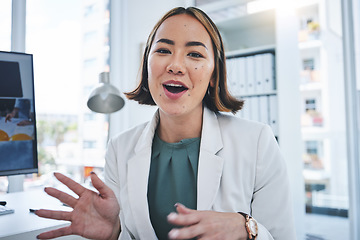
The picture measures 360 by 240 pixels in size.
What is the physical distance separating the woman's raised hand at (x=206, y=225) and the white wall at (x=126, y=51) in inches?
72.7

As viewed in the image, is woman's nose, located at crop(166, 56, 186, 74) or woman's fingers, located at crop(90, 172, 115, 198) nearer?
woman's fingers, located at crop(90, 172, 115, 198)

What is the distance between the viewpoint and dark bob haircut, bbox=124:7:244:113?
119 cm

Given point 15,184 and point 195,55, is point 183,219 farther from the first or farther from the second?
point 15,184

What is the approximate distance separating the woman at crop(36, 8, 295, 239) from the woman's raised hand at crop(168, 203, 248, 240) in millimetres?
142

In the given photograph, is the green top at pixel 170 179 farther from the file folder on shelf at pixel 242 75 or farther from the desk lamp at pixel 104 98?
the file folder on shelf at pixel 242 75

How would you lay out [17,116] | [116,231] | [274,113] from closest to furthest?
[116,231] → [17,116] → [274,113]

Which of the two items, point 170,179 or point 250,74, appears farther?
point 250,74

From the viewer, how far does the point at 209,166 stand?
1117mm

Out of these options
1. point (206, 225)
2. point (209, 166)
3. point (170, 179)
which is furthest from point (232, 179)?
point (206, 225)

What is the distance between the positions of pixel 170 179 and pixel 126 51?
170 centimetres

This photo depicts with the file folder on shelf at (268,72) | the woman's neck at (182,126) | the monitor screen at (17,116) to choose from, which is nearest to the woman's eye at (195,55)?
the woman's neck at (182,126)

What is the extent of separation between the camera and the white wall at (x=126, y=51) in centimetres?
260

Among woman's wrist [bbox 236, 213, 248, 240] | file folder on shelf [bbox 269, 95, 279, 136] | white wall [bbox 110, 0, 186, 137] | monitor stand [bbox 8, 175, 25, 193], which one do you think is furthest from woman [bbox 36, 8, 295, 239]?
white wall [bbox 110, 0, 186, 137]

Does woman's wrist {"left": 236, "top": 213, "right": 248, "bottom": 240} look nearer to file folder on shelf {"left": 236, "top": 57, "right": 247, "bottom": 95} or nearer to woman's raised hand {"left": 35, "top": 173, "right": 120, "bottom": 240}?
woman's raised hand {"left": 35, "top": 173, "right": 120, "bottom": 240}
